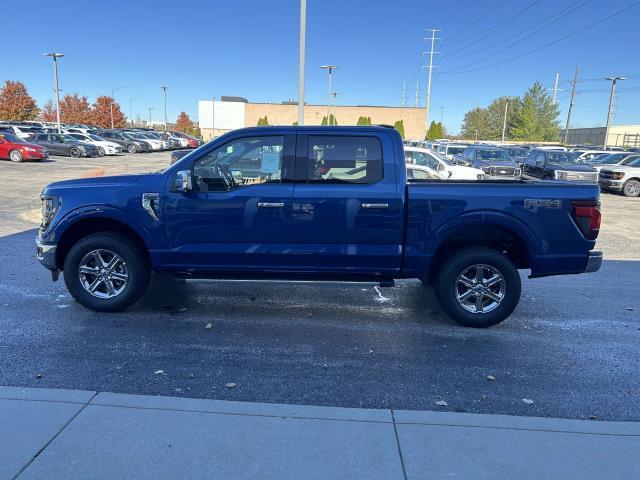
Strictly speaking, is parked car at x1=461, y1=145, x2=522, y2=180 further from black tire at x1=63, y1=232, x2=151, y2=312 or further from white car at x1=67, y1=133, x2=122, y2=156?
white car at x1=67, y1=133, x2=122, y2=156

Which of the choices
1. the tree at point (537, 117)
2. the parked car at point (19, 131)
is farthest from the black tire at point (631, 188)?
the tree at point (537, 117)

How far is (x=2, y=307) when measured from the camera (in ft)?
18.2

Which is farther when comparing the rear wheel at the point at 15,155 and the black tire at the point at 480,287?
the rear wheel at the point at 15,155

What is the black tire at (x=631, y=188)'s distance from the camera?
2036 cm

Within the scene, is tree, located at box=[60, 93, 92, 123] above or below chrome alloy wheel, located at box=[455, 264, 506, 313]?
above

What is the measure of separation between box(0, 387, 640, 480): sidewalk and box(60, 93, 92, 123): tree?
9904 cm

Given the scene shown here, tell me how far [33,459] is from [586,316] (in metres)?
5.46

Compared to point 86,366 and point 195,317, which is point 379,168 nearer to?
point 195,317

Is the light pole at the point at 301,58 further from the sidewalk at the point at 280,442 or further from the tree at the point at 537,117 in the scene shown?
the tree at the point at 537,117

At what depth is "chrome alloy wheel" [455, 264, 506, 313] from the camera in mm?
5234

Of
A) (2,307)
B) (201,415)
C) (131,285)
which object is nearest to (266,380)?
(201,415)

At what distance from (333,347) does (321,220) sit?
1245mm

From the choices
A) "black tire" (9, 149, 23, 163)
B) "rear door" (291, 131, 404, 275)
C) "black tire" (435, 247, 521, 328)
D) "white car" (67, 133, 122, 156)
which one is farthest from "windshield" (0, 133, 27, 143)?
"black tire" (435, 247, 521, 328)

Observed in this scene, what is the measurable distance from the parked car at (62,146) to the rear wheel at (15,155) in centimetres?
597
